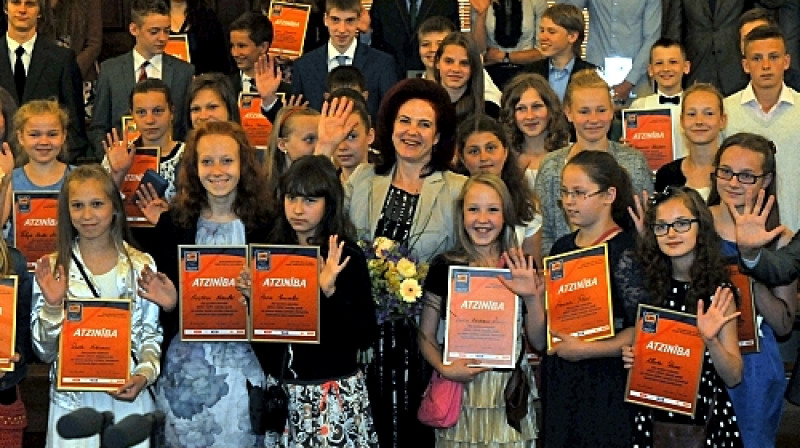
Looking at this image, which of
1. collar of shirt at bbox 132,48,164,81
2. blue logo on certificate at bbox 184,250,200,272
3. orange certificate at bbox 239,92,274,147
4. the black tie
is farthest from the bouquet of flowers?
the black tie

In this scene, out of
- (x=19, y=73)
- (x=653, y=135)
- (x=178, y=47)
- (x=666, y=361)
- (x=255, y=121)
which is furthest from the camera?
(x=178, y=47)

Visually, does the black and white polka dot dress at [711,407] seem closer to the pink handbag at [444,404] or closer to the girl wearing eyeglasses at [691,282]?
the girl wearing eyeglasses at [691,282]

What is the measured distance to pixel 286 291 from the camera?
5918 mm

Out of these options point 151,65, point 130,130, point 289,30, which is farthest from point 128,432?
point 289,30

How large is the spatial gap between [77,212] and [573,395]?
2137mm

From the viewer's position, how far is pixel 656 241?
5887 millimetres

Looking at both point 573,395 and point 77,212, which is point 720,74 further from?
point 77,212

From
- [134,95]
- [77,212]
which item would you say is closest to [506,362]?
[77,212]

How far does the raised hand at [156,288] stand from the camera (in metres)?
6.05

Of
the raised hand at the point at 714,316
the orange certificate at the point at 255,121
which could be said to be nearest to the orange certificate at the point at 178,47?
the orange certificate at the point at 255,121

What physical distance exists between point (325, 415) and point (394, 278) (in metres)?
0.63

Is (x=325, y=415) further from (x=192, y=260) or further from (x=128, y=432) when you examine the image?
(x=128, y=432)

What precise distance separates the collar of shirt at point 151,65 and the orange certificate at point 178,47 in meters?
0.25

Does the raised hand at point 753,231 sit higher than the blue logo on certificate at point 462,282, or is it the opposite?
the raised hand at point 753,231
